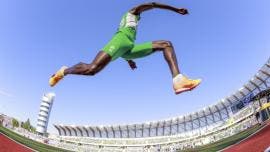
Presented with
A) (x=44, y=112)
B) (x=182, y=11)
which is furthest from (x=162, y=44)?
(x=44, y=112)

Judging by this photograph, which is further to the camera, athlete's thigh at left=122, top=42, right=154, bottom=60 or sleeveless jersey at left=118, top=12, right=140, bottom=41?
sleeveless jersey at left=118, top=12, right=140, bottom=41

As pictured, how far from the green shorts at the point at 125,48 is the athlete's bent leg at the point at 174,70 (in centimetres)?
24

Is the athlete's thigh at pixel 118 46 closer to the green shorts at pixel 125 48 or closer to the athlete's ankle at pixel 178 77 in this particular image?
the green shorts at pixel 125 48

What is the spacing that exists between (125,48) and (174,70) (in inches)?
52.5

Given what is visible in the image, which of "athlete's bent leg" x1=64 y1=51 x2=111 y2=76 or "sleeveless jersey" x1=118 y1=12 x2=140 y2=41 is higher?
"sleeveless jersey" x1=118 y1=12 x2=140 y2=41

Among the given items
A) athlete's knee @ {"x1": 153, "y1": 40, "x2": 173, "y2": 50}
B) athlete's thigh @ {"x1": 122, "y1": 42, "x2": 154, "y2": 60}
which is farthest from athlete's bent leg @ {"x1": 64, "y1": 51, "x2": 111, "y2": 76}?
athlete's knee @ {"x1": 153, "y1": 40, "x2": 173, "y2": 50}

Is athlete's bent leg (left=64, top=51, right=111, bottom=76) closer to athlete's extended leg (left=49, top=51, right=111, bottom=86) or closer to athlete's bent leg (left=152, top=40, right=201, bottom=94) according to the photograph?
athlete's extended leg (left=49, top=51, right=111, bottom=86)

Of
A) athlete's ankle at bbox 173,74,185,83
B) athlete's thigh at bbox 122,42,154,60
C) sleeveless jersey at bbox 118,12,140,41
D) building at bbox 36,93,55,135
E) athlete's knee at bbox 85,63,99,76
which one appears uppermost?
sleeveless jersey at bbox 118,12,140,41

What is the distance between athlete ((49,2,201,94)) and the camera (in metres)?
6.56

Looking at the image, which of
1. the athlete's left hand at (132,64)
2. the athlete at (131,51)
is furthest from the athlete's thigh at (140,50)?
the athlete's left hand at (132,64)

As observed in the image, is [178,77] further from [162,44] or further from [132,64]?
[132,64]

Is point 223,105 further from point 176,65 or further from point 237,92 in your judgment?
point 176,65

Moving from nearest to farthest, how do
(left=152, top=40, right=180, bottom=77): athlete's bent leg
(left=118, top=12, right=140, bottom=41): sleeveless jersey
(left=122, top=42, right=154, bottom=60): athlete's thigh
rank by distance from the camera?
(left=152, top=40, right=180, bottom=77): athlete's bent leg
(left=122, top=42, right=154, bottom=60): athlete's thigh
(left=118, top=12, right=140, bottom=41): sleeveless jersey

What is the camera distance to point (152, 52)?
7.35 meters
